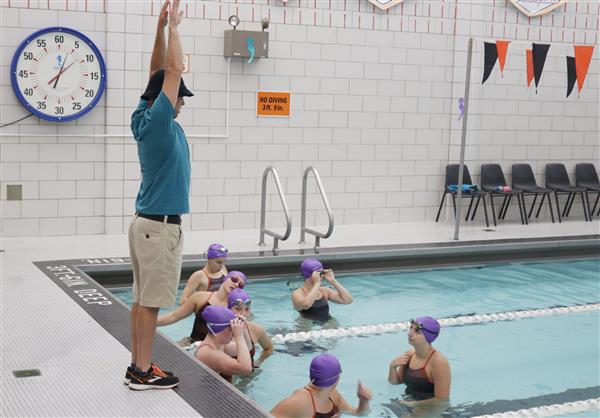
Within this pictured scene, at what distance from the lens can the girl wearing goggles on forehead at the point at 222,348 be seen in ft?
16.1

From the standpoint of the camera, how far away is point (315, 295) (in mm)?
7027

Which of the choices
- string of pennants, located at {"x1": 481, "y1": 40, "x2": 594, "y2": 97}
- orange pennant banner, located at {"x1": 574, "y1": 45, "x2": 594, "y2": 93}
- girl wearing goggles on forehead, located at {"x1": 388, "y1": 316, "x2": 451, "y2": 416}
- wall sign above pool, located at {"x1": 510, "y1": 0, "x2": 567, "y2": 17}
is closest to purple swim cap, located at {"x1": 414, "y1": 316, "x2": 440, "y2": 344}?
girl wearing goggles on forehead, located at {"x1": 388, "y1": 316, "x2": 451, "y2": 416}

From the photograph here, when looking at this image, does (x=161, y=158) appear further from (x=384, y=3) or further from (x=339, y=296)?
(x=384, y=3)

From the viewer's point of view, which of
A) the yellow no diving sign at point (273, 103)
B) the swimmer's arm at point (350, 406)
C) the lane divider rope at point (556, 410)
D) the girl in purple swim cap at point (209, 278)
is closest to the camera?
the swimmer's arm at point (350, 406)

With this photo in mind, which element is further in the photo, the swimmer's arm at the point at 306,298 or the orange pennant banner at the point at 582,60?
the orange pennant banner at the point at 582,60

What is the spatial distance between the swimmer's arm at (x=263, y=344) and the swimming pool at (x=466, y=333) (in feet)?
0.21

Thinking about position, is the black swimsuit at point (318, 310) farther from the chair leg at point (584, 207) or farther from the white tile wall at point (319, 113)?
the chair leg at point (584, 207)

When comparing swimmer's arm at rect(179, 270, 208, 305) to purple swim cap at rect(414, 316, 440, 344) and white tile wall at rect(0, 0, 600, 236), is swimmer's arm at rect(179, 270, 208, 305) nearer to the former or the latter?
purple swim cap at rect(414, 316, 440, 344)

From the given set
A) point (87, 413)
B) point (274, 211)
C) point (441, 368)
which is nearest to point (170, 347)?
point (87, 413)

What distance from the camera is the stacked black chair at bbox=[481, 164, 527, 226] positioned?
11.1 metres

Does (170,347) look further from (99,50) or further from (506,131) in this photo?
(506,131)

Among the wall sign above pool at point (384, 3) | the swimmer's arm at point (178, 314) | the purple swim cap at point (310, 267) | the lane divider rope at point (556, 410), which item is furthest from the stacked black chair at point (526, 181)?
the swimmer's arm at point (178, 314)

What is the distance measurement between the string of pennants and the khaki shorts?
7340 mm

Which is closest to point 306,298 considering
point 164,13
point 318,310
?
point 318,310
